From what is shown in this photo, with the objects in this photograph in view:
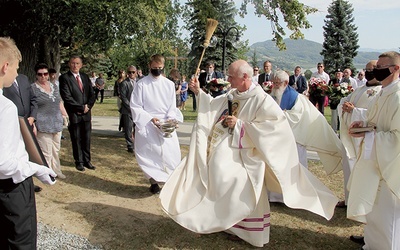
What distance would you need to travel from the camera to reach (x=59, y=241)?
4512 mm

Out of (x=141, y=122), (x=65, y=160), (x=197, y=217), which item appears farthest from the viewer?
(x=65, y=160)

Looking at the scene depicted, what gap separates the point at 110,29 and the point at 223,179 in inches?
281

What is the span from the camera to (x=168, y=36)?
142ft

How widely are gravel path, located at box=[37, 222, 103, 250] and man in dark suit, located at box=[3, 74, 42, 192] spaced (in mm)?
1618

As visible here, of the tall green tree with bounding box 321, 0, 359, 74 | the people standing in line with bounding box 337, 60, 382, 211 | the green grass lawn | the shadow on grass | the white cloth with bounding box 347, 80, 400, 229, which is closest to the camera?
the white cloth with bounding box 347, 80, 400, 229

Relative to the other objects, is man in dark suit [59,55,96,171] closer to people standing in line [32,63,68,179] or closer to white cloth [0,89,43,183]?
people standing in line [32,63,68,179]

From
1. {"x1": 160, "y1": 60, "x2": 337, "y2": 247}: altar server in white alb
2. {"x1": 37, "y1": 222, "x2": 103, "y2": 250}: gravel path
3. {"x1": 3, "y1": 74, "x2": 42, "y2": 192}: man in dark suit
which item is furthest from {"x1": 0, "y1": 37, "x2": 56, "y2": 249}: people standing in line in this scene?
{"x1": 3, "y1": 74, "x2": 42, "y2": 192}: man in dark suit

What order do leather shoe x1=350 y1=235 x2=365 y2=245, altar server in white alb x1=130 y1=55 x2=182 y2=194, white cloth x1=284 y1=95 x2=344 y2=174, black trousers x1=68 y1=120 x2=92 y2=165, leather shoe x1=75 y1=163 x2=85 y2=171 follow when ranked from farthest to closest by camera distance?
leather shoe x1=75 y1=163 x2=85 y2=171 → black trousers x1=68 y1=120 x2=92 y2=165 → altar server in white alb x1=130 y1=55 x2=182 y2=194 → white cloth x1=284 y1=95 x2=344 y2=174 → leather shoe x1=350 y1=235 x2=365 y2=245

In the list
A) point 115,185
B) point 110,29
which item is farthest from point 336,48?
point 115,185

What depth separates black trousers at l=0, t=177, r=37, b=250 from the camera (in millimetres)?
2980

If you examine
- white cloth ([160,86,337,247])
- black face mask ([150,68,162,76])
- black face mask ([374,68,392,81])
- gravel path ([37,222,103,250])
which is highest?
black face mask ([374,68,392,81])

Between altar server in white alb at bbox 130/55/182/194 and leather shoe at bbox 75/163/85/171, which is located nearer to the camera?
altar server in white alb at bbox 130/55/182/194

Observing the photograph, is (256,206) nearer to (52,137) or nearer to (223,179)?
(223,179)

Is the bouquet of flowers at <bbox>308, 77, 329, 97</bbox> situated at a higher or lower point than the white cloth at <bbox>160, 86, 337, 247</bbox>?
higher
